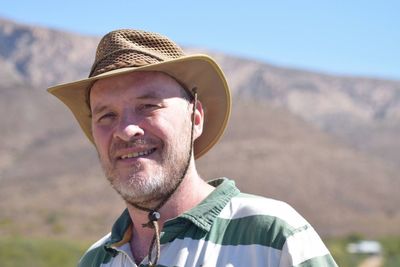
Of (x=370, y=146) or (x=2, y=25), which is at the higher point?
(x=2, y=25)

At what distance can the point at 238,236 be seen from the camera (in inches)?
89.4

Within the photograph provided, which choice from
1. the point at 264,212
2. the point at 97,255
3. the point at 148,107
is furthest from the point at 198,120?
the point at 97,255

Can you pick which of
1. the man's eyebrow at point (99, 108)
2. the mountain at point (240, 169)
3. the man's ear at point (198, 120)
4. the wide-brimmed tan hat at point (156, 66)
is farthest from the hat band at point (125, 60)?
the mountain at point (240, 169)

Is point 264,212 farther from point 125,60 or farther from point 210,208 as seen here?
point 125,60

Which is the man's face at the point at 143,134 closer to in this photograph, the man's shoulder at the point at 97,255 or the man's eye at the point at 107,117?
the man's eye at the point at 107,117

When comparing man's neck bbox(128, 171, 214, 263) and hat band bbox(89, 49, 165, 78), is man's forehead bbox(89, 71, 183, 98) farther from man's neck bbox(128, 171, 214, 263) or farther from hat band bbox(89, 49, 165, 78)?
man's neck bbox(128, 171, 214, 263)

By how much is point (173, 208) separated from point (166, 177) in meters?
0.12

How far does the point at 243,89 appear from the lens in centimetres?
11588

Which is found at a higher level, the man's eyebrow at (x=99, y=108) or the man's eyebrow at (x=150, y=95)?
the man's eyebrow at (x=150, y=95)

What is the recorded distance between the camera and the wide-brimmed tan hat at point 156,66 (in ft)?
8.02

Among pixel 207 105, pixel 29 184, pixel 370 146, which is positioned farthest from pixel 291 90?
pixel 207 105

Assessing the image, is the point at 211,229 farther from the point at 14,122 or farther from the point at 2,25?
the point at 2,25

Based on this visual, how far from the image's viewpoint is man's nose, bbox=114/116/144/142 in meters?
2.41

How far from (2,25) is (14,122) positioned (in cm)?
5424
